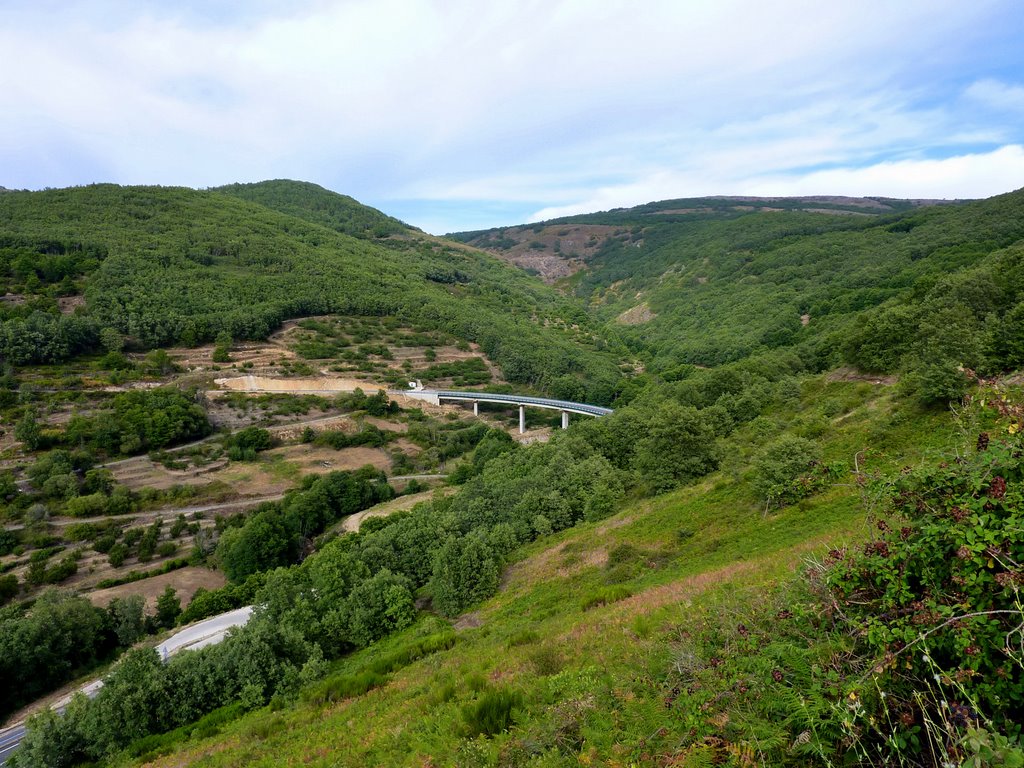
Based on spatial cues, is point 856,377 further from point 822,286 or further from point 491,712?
point 822,286

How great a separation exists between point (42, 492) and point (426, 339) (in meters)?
60.7

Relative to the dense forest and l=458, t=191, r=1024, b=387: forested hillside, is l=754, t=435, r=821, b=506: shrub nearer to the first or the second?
the dense forest

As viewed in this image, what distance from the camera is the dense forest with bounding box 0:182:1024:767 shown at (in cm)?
399

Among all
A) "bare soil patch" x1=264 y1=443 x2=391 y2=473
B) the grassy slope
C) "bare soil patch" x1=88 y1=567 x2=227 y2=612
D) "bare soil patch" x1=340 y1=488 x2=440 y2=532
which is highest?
the grassy slope

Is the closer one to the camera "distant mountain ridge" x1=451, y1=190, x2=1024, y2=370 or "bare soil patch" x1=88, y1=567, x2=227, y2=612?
"bare soil patch" x1=88, y1=567, x2=227, y2=612

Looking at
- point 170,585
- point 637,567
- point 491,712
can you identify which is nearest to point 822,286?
point 637,567

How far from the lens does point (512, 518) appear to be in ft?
96.4

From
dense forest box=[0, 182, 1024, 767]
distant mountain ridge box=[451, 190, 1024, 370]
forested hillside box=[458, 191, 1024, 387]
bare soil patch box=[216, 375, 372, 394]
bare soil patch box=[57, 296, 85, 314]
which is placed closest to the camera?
dense forest box=[0, 182, 1024, 767]

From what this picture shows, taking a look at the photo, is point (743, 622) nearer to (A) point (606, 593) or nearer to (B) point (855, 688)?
(B) point (855, 688)

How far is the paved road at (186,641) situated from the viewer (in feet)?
84.2

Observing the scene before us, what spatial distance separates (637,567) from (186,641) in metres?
30.1

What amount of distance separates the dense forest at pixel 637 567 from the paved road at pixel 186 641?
2134mm

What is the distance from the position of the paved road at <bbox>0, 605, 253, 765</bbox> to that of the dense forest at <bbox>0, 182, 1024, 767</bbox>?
2134mm

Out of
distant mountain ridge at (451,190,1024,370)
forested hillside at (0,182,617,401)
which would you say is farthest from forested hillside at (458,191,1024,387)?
forested hillside at (0,182,617,401)
